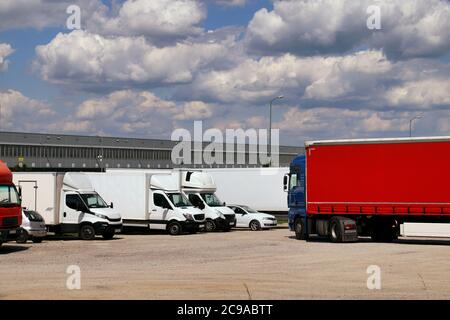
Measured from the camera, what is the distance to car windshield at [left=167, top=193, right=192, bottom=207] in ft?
116

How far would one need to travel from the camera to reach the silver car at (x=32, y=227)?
28.4 meters

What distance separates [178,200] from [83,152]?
218 feet

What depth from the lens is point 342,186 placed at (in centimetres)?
2948

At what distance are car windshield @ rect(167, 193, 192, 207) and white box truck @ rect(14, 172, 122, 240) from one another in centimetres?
384

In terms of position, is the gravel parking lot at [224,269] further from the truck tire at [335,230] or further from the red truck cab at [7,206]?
the red truck cab at [7,206]

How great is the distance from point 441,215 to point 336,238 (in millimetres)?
3964

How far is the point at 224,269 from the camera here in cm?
1922

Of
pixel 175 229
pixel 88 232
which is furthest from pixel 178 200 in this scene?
pixel 88 232

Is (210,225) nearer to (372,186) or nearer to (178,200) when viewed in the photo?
(178,200)

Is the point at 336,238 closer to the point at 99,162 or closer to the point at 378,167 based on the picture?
the point at 378,167

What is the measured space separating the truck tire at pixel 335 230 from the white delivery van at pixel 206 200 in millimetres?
8733

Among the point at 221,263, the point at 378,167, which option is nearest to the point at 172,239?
the point at 378,167

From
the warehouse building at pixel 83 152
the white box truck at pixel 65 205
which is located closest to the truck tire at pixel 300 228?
the white box truck at pixel 65 205

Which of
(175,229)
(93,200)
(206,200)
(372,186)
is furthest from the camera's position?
(206,200)
